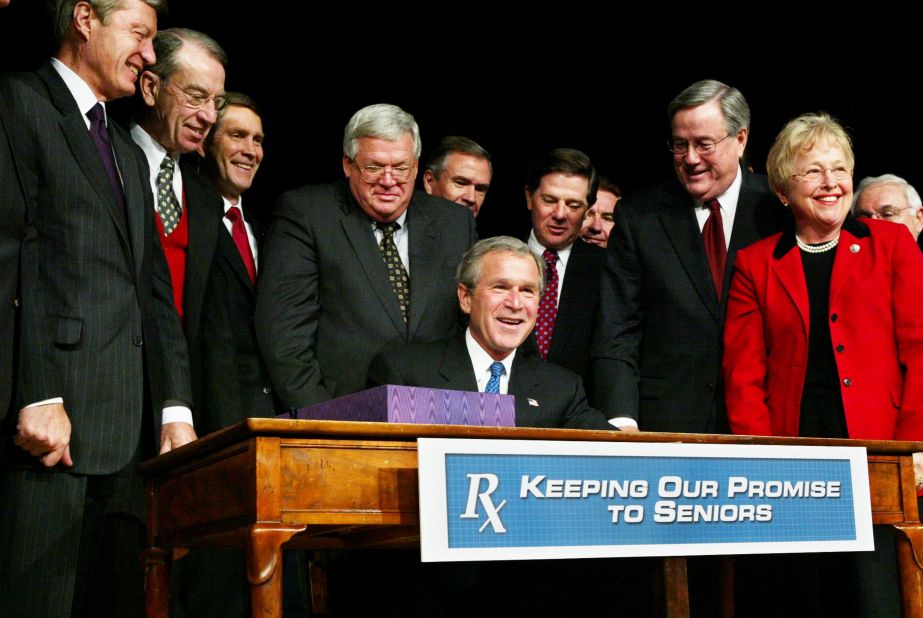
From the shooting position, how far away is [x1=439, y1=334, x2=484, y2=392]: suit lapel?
2.74 m

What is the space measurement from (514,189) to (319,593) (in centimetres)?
239

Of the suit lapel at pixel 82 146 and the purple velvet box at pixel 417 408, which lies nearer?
the purple velvet box at pixel 417 408

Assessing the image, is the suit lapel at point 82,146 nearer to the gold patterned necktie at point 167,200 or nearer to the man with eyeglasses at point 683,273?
the gold patterned necktie at point 167,200

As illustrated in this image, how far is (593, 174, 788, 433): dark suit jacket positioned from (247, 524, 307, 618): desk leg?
152cm

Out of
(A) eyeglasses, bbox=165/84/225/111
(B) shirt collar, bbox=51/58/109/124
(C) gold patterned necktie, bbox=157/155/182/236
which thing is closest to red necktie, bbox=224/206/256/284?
(C) gold patterned necktie, bbox=157/155/182/236

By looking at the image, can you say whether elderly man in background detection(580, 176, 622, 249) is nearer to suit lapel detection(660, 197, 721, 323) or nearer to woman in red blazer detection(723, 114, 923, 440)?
suit lapel detection(660, 197, 721, 323)

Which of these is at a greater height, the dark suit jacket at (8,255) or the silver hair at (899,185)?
the silver hair at (899,185)

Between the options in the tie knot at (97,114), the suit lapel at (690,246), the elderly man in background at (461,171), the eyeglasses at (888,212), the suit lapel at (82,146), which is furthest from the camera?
the elderly man in background at (461,171)

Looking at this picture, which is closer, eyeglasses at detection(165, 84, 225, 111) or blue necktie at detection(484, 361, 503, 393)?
blue necktie at detection(484, 361, 503, 393)

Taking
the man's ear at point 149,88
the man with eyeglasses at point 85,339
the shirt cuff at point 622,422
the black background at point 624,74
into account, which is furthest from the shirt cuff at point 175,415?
the black background at point 624,74

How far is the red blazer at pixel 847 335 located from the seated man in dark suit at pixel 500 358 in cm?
41

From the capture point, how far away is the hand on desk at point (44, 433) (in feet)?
7.24

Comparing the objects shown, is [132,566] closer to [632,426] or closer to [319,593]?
[319,593]

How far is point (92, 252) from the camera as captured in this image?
7.91 ft
